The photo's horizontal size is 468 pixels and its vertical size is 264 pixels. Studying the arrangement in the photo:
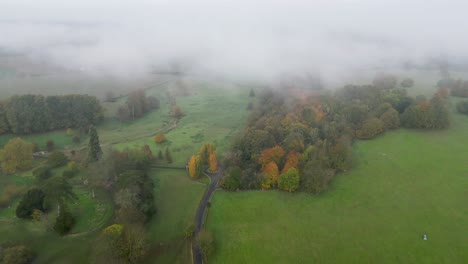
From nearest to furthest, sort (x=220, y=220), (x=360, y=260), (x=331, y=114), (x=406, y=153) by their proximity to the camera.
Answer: (x=360, y=260), (x=220, y=220), (x=406, y=153), (x=331, y=114)

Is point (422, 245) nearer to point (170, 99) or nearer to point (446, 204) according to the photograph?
point (446, 204)

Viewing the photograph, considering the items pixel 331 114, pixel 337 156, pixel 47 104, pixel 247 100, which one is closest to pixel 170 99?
pixel 247 100

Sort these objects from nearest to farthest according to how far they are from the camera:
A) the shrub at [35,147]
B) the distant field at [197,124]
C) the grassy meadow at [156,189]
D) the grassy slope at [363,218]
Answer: the grassy slope at [363,218], the grassy meadow at [156,189], the shrub at [35,147], the distant field at [197,124]

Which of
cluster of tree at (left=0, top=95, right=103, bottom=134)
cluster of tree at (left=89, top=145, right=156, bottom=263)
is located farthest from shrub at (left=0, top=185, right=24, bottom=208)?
cluster of tree at (left=0, top=95, right=103, bottom=134)

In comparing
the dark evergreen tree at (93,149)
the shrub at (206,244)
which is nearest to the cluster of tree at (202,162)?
the shrub at (206,244)

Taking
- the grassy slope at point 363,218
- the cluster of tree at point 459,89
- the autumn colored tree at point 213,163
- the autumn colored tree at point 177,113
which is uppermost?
the cluster of tree at point 459,89

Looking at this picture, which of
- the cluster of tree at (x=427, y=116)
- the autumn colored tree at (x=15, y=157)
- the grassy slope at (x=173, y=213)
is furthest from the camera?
the cluster of tree at (x=427, y=116)

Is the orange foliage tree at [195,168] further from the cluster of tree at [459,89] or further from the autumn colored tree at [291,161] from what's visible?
the cluster of tree at [459,89]
